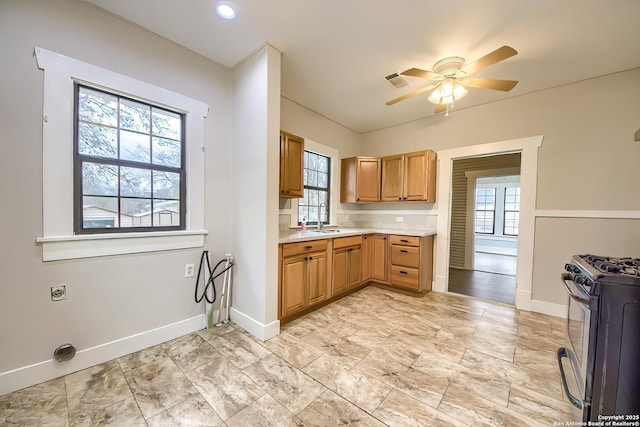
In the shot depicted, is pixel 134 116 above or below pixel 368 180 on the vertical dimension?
above

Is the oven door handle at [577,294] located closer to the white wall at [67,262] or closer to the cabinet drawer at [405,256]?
the cabinet drawer at [405,256]

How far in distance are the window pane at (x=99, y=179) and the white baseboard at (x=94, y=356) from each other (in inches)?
49.5

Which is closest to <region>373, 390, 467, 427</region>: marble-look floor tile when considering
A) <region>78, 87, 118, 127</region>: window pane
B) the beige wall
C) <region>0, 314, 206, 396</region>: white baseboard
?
<region>0, 314, 206, 396</region>: white baseboard

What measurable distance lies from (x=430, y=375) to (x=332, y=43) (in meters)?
3.01

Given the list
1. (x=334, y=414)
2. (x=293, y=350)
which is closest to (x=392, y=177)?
(x=293, y=350)

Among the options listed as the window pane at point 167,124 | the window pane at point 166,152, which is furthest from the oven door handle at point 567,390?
the window pane at point 167,124

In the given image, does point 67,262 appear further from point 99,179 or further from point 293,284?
point 293,284

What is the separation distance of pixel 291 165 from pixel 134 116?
1615 millimetres


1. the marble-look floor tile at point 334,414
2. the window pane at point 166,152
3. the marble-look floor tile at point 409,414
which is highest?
the window pane at point 166,152

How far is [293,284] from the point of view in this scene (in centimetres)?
262

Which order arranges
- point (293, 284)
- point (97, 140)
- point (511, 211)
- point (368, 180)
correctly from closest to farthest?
point (97, 140) < point (293, 284) < point (368, 180) < point (511, 211)

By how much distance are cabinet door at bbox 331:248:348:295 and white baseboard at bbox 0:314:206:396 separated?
163 cm

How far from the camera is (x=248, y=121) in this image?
2447 mm

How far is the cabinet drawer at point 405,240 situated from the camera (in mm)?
3473
